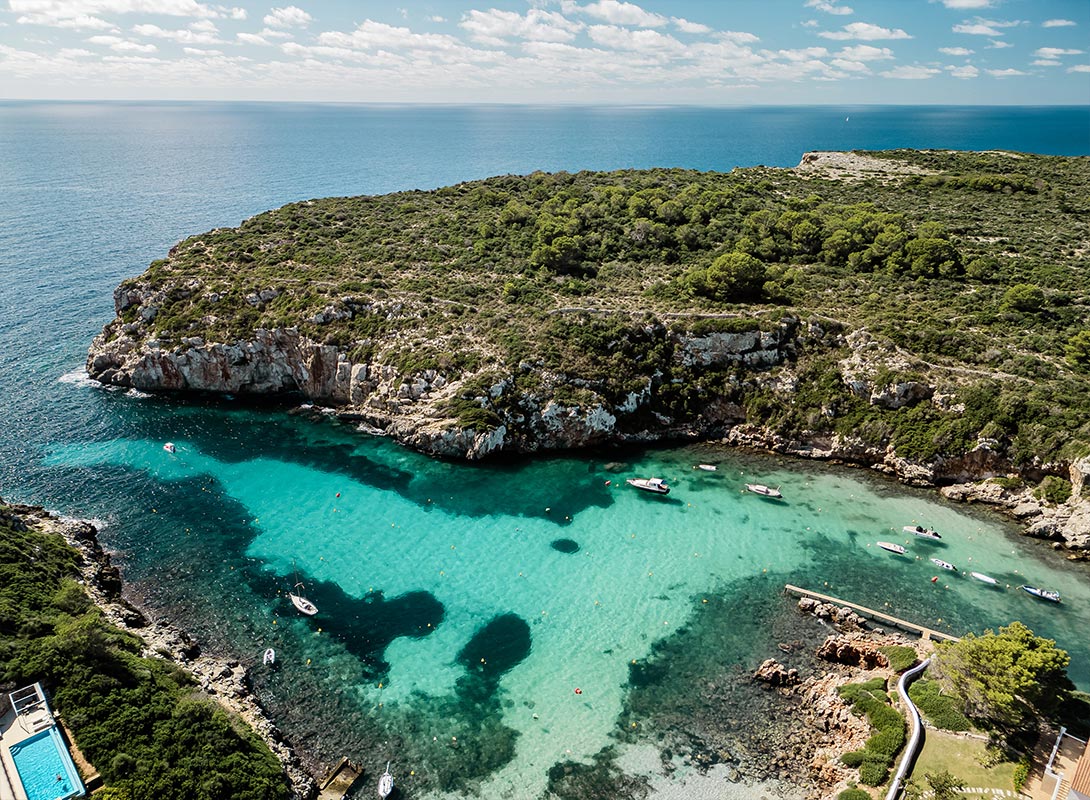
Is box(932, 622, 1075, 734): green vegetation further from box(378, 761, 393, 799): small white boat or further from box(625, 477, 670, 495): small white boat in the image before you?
box(378, 761, 393, 799): small white boat

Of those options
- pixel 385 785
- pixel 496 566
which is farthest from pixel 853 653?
pixel 385 785

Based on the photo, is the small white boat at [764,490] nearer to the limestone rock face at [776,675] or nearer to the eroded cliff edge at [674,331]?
the eroded cliff edge at [674,331]

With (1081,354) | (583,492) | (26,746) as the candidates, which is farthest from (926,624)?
(26,746)

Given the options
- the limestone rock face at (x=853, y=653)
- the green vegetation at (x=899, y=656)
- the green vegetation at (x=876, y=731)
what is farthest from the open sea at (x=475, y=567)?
the green vegetation at (x=876, y=731)

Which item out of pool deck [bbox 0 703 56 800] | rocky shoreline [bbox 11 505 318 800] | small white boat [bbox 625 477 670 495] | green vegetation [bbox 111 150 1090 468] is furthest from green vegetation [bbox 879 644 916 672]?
pool deck [bbox 0 703 56 800]

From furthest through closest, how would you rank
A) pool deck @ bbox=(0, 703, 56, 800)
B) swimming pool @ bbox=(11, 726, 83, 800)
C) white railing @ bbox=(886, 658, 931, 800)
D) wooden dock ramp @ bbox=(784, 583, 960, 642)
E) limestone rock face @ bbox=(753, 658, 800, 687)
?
wooden dock ramp @ bbox=(784, 583, 960, 642) < limestone rock face @ bbox=(753, 658, 800, 687) < white railing @ bbox=(886, 658, 931, 800) < swimming pool @ bbox=(11, 726, 83, 800) < pool deck @ bbox=(0, 703, 56, 800)

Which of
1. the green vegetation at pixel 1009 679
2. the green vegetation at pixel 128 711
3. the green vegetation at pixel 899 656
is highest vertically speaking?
the green vegetation at pixel 1009 679

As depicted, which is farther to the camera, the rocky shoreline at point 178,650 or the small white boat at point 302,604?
the small white boat at point 302,604
